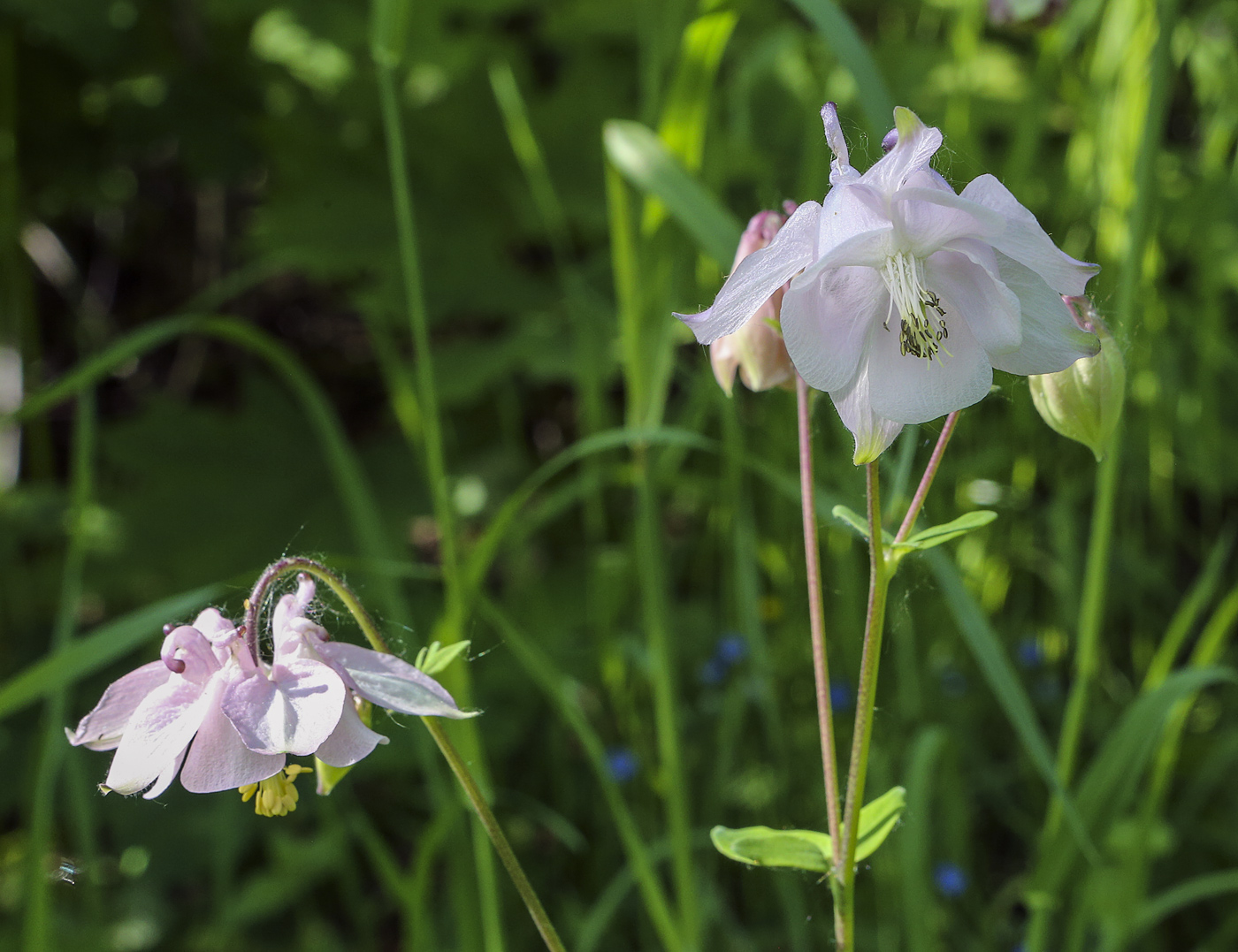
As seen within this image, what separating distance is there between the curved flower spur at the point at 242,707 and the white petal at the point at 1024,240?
44 cm

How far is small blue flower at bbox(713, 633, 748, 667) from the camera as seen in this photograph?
2047 mm

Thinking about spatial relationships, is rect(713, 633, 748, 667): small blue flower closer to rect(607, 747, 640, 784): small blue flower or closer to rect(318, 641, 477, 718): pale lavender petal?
rect(607, 747, 640, 784): small blue flower

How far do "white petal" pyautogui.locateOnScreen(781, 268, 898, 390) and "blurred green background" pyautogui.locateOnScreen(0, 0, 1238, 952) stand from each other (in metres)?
Result: 0.48

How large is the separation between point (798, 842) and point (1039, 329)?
47 centimetres

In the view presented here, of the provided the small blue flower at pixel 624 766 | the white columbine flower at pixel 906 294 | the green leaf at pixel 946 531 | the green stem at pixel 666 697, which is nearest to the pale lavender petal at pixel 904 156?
the white columbine flower at pixel 906 294

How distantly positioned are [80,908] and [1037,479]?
7.14 feet

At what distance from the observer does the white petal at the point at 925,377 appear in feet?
2.33

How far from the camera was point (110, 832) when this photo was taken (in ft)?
7.93

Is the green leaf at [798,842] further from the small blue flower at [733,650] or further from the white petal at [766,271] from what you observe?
the small blue flower at [733,650]

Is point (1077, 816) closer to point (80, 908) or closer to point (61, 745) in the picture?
point (61, 745)

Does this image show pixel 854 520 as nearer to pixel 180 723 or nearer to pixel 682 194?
pixel 180 723

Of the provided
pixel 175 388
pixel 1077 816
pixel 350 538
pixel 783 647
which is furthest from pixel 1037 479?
pixel 175 388

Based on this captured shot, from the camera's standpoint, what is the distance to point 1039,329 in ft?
2.37

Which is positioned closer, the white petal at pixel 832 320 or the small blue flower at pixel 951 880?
the white petal at pixel 832 320
